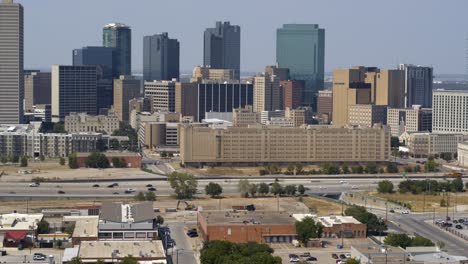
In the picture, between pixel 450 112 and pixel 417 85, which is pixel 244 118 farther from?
pixel 417 85

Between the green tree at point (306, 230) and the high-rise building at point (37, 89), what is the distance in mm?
61013

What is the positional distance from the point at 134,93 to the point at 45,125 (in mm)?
15531

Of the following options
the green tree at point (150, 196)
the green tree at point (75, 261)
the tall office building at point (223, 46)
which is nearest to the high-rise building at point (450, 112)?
the green tree at point (150, 196)

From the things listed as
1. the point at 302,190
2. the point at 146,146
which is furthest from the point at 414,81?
the point at 302,190

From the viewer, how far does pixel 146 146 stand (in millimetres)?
64625

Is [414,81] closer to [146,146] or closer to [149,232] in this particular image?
[146,146]

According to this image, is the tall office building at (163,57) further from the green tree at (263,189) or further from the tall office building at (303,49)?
the green tree at (263,189)

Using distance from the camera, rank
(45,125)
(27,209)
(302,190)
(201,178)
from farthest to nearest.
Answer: (45,125) < (201,178) < (302,190) < (27,209)

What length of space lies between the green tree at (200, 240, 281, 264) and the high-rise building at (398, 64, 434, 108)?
55.6 meters

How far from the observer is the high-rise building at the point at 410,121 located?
6988 centimetres

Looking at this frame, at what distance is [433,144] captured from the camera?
60562 millimetres

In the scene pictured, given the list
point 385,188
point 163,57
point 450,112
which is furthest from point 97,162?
point 163,57

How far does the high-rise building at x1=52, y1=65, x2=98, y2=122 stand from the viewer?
262 ft

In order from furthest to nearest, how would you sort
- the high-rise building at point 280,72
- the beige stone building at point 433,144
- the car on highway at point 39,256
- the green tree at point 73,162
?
the high-rise building at point 280,72
the beige stone building at point 433,144
the green tree at point 73,162
the car on highway at point 39,256
